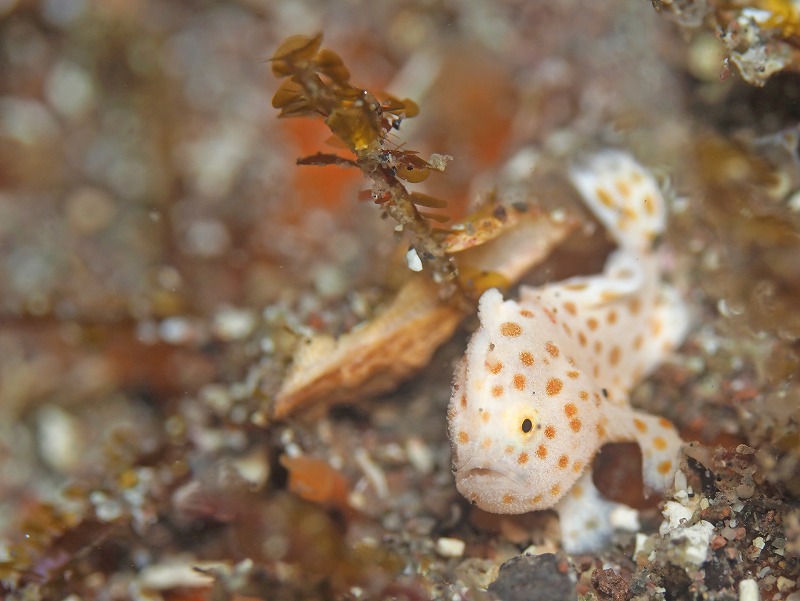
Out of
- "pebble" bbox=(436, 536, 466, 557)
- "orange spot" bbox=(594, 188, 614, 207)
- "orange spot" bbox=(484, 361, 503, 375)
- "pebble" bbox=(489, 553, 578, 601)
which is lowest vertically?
"pebble" bbox=(436, 536, 466, 557)

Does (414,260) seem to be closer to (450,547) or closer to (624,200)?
(450,547)

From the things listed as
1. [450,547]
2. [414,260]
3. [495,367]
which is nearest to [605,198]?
[414,260]

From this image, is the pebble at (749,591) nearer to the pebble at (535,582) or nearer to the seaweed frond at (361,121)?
the pebble at (535,582)

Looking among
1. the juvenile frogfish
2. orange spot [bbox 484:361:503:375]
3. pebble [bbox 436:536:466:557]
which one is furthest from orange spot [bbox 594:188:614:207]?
pebble [bbox 436:536:466:557]

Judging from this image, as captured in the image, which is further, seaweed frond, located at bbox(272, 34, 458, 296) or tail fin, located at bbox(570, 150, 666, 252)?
tail fin, located at bbox(570, 150, 666, 252)

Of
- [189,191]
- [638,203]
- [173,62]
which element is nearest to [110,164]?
[189,191]

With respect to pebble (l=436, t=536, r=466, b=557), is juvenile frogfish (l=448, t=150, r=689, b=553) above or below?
above

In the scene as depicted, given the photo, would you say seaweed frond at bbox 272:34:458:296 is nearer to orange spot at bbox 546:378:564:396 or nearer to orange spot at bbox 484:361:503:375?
orange spot at bbox 484:361:503:375
